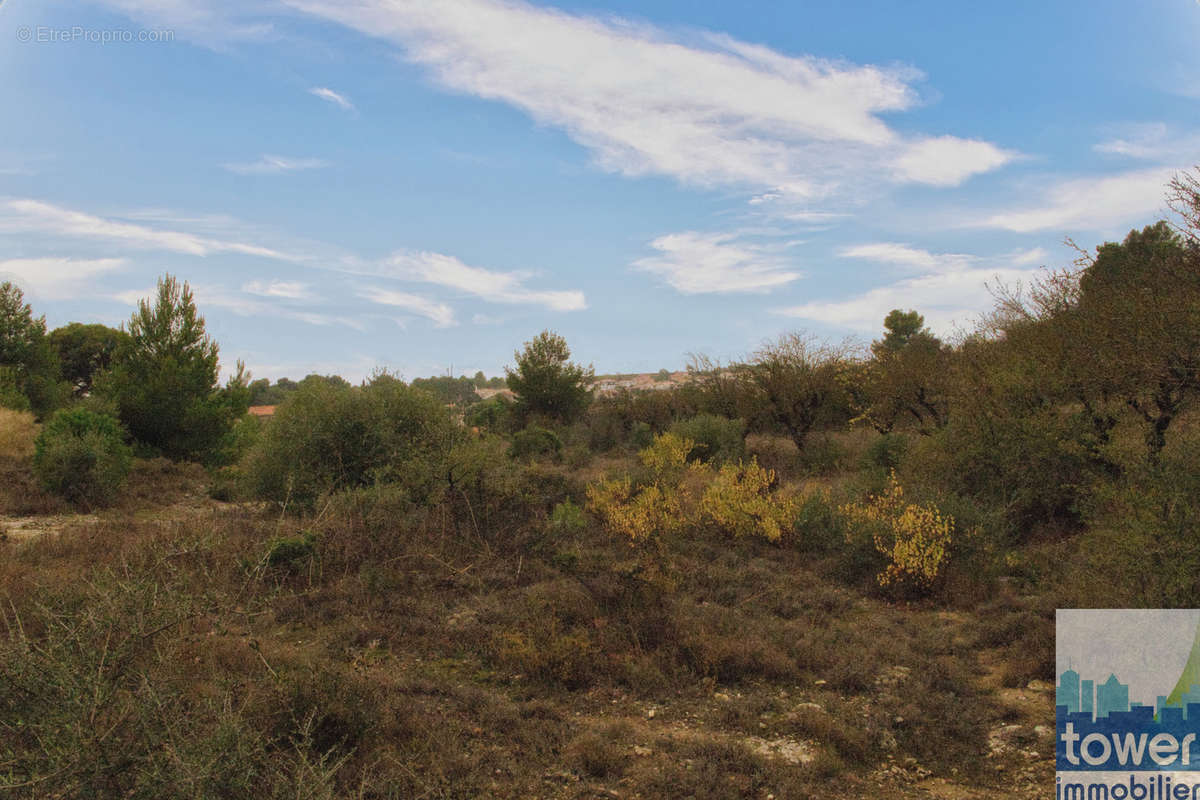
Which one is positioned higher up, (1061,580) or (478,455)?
(478,455)

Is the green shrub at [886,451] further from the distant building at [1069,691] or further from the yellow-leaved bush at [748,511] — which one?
the distant building at [1069,691]

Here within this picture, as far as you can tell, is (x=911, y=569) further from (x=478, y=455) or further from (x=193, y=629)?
(x=193, y=629)

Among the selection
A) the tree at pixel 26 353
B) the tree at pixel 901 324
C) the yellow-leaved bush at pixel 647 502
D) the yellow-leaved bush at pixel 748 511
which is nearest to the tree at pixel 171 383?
the tree at pixel 26 353

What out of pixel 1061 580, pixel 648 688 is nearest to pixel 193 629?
pixel 648 688

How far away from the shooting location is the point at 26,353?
1005 inches

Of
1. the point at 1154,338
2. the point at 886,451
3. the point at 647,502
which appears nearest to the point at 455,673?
the point at 647,502

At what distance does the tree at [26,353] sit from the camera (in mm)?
24859

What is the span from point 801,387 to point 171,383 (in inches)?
677

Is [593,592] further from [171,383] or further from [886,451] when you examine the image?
[171,383]

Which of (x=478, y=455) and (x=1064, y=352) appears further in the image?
(x=478, y=455)

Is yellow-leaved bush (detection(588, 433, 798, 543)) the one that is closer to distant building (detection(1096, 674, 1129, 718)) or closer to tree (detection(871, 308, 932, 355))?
distant building (detection(1096, 674, 1129, 718))

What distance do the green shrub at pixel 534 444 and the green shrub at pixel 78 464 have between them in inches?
385

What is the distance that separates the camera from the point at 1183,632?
16.4 ft

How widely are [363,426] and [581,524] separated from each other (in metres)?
4.63
